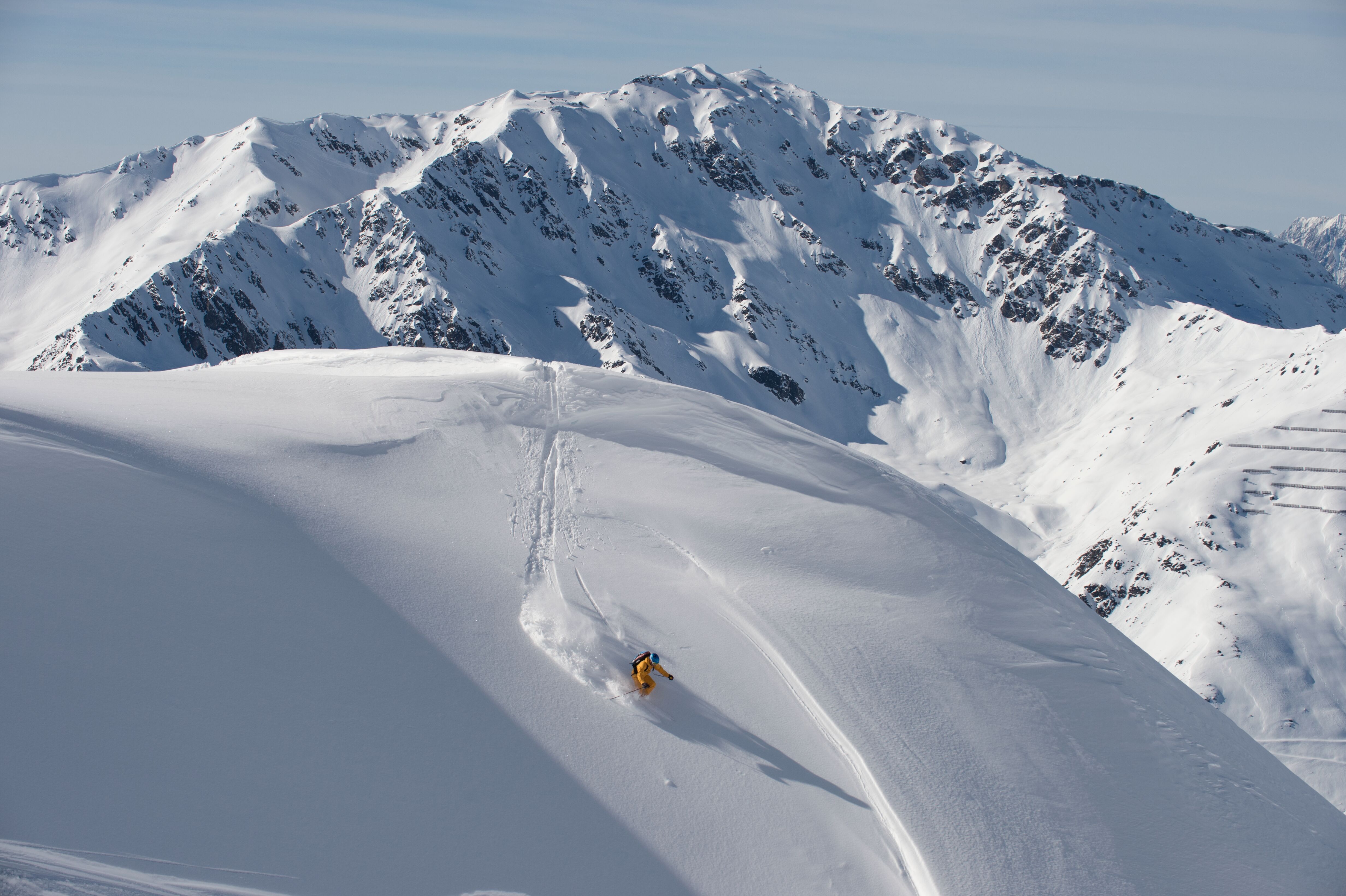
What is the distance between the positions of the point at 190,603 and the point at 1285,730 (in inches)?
2301

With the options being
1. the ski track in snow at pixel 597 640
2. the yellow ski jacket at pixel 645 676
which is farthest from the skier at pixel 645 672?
the ski track in snow at pixel 597 640

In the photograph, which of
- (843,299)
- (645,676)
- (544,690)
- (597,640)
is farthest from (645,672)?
(843,299)

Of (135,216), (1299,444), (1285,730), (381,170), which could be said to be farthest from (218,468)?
(135,216)

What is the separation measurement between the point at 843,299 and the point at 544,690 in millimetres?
123283

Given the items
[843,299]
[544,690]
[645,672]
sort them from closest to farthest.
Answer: [544,690], [645,672], [843,299]

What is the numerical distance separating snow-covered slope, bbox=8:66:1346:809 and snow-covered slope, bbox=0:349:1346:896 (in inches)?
1739

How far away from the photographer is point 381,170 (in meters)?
129

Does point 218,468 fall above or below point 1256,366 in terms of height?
below

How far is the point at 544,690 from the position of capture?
12.8m

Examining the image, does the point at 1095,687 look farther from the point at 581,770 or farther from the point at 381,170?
the point at 381,170

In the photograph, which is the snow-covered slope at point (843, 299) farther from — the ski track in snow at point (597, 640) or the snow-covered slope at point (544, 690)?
the ski track in snow at point (597, 640)

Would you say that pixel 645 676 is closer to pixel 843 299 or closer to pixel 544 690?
pixel 544 690

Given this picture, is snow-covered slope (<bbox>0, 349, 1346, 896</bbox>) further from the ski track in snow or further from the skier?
the skier

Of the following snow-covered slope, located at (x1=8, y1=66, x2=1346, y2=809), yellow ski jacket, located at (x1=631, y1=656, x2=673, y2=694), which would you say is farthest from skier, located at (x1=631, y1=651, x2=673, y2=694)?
snow-covered slope, located at (x1=8, y1=66, x2=1346, y2=809)
